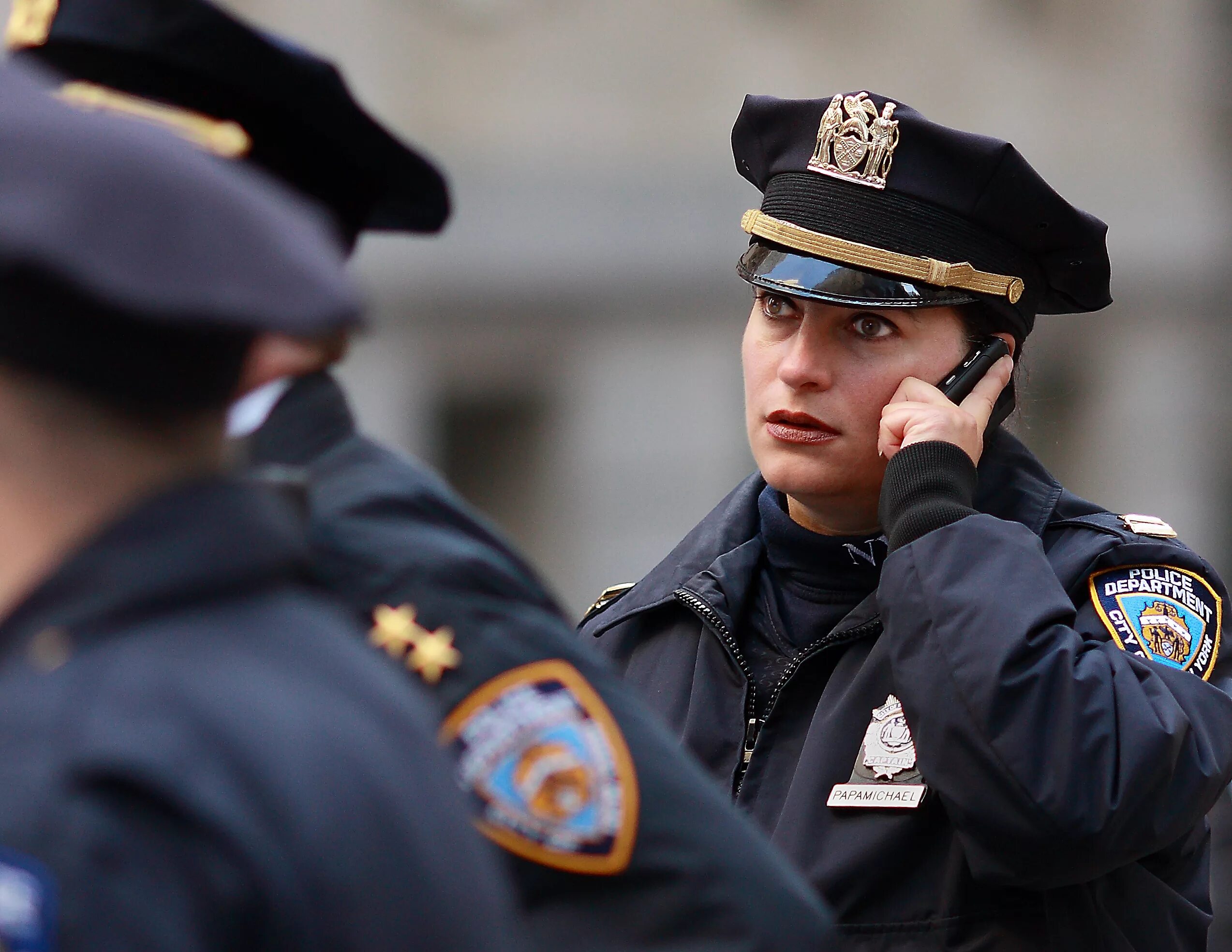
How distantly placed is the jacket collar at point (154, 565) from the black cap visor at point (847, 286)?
185cm

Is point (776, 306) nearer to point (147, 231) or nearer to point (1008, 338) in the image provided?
point (1008, 338)

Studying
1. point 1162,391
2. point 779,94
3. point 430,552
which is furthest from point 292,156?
point 1162,391

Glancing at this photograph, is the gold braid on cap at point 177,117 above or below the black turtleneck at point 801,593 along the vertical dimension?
above

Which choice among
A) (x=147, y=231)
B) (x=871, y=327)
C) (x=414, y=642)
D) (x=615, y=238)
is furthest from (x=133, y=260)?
(x=615, y=238)

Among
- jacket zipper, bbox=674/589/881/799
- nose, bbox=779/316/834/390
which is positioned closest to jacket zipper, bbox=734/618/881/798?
jacket zipper, bbox=674/589/881/799

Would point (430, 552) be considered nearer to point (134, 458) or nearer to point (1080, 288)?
point (134, 458)

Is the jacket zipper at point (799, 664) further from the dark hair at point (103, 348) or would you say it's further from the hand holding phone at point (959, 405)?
the dark hair at point (103, 348)

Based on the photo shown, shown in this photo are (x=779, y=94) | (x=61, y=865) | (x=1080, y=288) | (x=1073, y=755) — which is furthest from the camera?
(x=779, y=94)

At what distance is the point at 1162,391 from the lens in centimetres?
1461

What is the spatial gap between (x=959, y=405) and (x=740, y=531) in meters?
0.46

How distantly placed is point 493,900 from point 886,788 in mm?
1547

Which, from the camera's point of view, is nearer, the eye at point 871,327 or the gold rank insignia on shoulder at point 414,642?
the gold rank insignia on shoulder at point 414,642

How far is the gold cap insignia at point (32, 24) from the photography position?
195 centimetres

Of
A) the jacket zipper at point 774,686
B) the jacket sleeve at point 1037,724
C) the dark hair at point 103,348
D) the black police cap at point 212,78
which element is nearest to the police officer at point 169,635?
the dark hair at point 103,348
